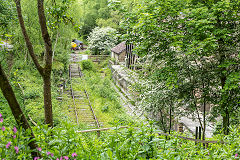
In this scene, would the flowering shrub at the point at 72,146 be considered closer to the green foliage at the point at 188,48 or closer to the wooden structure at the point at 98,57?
the green foliage at the point at 188,48

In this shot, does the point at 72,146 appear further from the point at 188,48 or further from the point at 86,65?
the point at 86,65

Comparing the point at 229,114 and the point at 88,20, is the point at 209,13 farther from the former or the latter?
the point at 88,20

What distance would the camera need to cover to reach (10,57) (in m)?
20.7

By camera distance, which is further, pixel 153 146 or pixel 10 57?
pixel 10 57

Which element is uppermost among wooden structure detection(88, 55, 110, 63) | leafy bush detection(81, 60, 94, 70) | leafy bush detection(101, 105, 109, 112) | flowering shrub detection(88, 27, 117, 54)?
flowering shrub detection(88, 27, 117, 54)

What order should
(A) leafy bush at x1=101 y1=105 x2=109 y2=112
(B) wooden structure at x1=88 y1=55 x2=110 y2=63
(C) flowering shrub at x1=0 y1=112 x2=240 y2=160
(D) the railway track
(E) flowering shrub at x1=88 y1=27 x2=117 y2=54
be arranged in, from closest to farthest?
(C) flowering shrub at x1=0 y1=112 x2=240 y2=160
(D) the railway track
(A) leafy bush at x1=101 y1=105 x2=109 y2=112
(B) wooden structure at x1=88 y1=55 x2=110 y2=63
(E) flowering shrub at x1=88 y1=27 x2=117 y2=54

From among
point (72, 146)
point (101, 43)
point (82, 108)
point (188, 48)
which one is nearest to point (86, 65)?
point (101, 43)

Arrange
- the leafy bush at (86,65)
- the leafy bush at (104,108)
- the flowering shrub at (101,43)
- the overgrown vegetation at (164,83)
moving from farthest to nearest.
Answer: the flowering shrub at (101,43)
the leafy bush at (86,65)
the leafy bush at (104,108)
the overgrown vegetation at (164,83)

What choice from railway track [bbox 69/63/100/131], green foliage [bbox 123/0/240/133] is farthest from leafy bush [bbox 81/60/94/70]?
green foliage [bbox 123/0/240/133]

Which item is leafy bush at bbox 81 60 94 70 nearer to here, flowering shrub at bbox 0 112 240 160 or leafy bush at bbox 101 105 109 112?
leafy bush at bbox 101 105 109 112

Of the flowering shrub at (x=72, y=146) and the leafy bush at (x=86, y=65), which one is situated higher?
the leafy bush at (x=86, y=65)

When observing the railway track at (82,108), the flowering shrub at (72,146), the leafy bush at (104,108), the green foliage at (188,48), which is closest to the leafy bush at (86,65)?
the railway track at (82,108)

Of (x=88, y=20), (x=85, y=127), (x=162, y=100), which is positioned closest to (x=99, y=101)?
(x=85, y=127)

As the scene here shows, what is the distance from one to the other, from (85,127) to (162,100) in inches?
356
